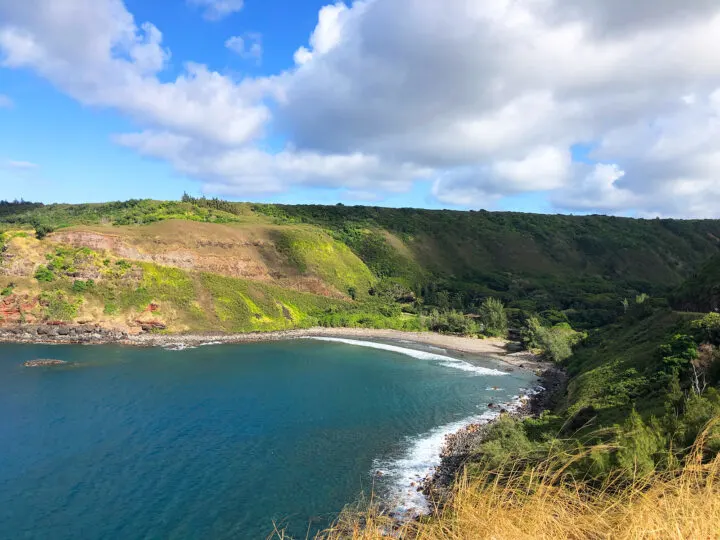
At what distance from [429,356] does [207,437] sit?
3920 centimetres

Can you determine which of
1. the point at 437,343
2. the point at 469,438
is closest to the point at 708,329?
the point at 469,438

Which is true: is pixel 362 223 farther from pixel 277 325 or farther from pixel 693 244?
pixel 693 244

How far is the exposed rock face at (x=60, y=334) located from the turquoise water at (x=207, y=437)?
5.47 metres

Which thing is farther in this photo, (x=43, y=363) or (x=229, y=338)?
(x=229, y=338)

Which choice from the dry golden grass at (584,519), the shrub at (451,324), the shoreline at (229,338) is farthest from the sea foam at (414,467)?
the shrub at (451,324)

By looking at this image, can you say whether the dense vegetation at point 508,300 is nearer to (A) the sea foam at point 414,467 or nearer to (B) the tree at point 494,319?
(B) the tree at point 494,319

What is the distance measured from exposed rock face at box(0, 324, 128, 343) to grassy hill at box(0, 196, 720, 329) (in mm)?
5292

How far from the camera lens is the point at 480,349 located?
71.6m

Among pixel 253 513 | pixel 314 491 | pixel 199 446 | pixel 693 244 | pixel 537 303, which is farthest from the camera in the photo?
pixel 693 244

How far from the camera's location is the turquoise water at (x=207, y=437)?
78.4ft

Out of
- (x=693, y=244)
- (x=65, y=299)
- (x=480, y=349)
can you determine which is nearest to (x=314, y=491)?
(x=480, y=349)

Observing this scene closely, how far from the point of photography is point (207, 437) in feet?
111

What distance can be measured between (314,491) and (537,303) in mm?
84697

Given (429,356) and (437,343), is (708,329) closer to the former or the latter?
(429,356)
